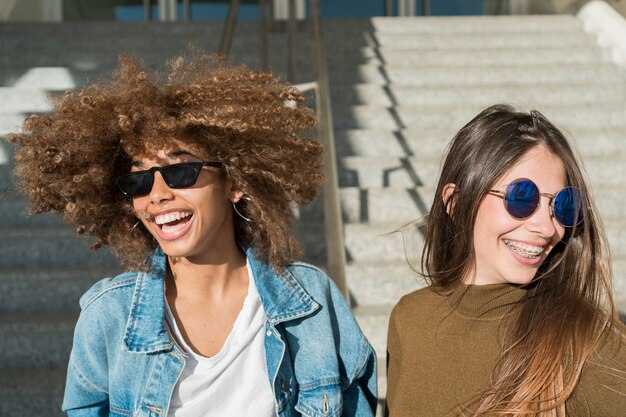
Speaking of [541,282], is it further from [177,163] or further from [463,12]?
[463,12]

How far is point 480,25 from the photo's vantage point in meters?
7.04

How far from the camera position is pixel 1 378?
11.7 feet

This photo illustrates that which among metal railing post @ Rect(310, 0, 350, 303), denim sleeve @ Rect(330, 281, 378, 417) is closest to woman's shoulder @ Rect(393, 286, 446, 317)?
denim sleeve @ Rect(330, 281, 378, 417)

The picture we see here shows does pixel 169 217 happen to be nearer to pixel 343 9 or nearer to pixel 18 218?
pixel 18 218

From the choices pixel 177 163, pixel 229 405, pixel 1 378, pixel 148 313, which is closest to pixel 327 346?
pixel 229 405

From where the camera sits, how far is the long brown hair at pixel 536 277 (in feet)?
5.76

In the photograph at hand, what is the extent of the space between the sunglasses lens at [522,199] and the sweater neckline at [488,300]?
21 centimetres

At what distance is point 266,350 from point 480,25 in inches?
220

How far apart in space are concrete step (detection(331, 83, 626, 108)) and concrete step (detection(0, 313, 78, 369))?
8.71 ft

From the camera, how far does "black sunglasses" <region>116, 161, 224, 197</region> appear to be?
6.35 ft

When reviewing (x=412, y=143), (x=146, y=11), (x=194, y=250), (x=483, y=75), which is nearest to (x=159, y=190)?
(x=194, y=250)

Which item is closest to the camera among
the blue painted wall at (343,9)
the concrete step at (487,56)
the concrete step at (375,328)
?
the concrete step at (375,328)

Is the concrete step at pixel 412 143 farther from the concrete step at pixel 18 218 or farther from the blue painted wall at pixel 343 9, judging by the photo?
the blue painted wall at pixel 343 9

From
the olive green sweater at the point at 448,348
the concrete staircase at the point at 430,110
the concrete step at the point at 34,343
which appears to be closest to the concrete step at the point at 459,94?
the concrete staircase at the point at 430,110
